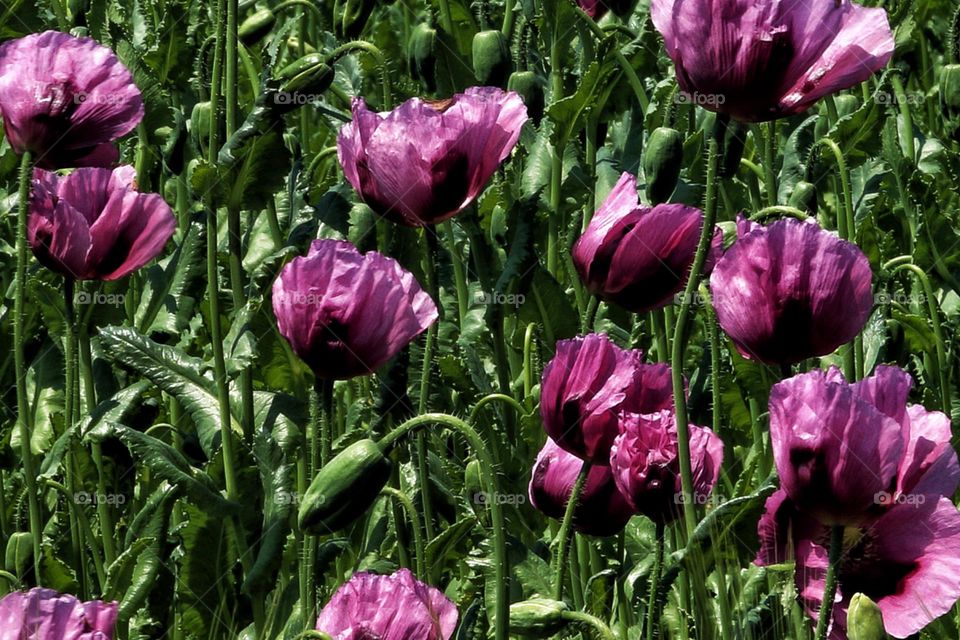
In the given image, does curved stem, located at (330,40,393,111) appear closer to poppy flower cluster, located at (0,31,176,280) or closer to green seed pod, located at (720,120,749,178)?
poppy flower cluster, located at (0,31,176,280)

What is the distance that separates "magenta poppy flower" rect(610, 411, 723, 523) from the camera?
43.7 inches

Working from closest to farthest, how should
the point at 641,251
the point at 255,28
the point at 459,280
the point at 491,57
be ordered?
the point at 641,251 < the point at 491,57 < the point at 459,280 < the point at 255,28

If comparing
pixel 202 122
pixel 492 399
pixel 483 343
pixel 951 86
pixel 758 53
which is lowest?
pixel 483 343

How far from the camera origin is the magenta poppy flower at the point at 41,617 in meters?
0.90

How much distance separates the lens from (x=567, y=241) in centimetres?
189

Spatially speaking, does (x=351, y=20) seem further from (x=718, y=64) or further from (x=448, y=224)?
(x=718, y=64)

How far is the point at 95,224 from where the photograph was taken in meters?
1.49

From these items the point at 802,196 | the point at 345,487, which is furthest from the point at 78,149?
the point at 802,196

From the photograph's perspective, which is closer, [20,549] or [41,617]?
[41,617]

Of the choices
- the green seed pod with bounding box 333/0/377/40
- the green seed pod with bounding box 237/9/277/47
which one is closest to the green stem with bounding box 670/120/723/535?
the green seed pod with bounding box 333/0/377/40

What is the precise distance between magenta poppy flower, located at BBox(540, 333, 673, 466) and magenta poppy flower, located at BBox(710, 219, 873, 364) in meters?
0.10

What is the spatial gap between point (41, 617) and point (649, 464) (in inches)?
16.7

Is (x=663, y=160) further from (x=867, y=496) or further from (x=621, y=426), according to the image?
(x=867, y=496)

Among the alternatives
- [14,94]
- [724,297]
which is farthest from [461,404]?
[724,297]
